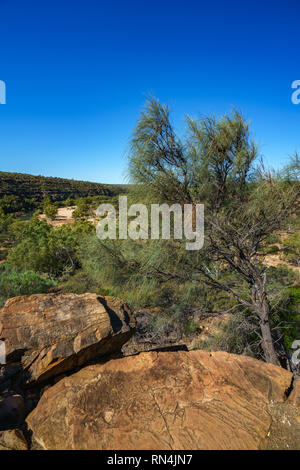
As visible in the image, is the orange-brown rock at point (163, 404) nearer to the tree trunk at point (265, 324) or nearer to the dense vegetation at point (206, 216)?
the dense vegetation at point (206, 216)

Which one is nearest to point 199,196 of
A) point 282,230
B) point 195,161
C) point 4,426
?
point 195,161

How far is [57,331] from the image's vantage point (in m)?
2.67

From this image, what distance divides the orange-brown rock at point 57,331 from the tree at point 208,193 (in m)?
1.28

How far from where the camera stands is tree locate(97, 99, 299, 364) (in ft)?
13.3

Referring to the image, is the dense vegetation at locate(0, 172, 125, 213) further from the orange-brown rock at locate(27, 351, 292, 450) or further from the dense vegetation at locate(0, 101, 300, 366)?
the orange-brown rock at locate(27, 351, 292, 450)

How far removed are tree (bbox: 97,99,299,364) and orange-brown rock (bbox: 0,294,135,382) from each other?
4.19 feet

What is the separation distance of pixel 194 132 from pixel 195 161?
0.63 meters

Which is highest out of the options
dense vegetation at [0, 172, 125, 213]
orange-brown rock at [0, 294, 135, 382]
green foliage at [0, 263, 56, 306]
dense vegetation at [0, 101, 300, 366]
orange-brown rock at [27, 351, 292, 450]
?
dense vegetation at [0, 172, 125, 213]

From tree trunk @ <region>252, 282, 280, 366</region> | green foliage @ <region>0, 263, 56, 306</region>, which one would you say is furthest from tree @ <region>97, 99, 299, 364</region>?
green foliage @ <region>0, 263, 56, 306</region>

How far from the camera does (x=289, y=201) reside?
4.01 metres

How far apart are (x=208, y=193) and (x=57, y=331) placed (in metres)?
3.42

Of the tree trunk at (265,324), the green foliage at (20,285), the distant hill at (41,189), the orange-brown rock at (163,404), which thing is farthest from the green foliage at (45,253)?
the distant hill at (41,189)

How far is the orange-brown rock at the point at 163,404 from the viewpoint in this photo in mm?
1745

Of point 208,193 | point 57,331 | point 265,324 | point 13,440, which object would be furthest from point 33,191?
point 13,440
